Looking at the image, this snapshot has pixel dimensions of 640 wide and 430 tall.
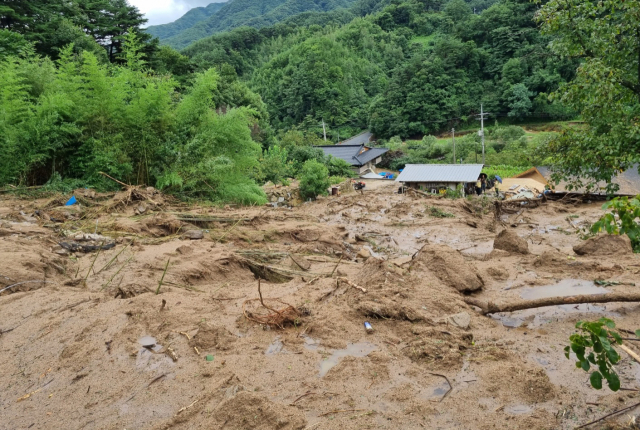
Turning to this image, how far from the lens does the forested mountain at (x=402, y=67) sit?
129 ft

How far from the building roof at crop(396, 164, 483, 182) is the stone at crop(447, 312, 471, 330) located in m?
15.1

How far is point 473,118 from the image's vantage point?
132ft

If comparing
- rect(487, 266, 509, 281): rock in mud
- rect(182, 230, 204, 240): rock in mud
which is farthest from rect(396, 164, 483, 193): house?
rect(182, 230, 204, 240): rock in mud

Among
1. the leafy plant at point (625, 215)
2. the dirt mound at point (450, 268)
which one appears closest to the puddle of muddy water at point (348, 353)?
the dirt mound at point (450, 268)

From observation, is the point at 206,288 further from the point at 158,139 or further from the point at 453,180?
the point at 453,180

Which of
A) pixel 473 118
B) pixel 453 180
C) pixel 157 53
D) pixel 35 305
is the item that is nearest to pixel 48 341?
pixel 35 305

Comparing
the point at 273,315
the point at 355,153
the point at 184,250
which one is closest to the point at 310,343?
the point at 273,315

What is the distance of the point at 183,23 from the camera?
115 meters

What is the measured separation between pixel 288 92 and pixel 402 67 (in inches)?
522

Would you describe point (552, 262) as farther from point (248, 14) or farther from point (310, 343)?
point (248, 14)

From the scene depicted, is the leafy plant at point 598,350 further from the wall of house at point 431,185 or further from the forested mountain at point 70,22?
the wall of house at point 431,185

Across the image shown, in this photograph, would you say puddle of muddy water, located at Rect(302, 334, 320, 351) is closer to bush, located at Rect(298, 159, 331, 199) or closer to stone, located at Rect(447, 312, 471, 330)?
stone, located at Rect(447, 312, 471, 330)

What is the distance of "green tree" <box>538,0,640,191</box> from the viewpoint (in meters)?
4.23

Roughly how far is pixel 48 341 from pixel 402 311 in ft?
10.6
